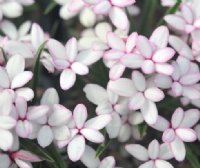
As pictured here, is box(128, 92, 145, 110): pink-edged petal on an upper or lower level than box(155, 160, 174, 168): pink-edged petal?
upper

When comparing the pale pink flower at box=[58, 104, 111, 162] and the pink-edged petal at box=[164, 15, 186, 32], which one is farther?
the pink-edged petal at box=[164, 15, 186, 32]

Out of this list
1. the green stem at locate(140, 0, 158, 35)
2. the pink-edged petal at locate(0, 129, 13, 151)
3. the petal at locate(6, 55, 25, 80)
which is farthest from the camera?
the green stem at locate(140, 0, 158, 35)

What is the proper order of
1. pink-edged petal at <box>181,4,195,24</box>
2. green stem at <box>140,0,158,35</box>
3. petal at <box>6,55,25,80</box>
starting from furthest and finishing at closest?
1. green stem at <box>140,0,158,35</box>
2. pink-edged petal at <box>181,4,195,24</box>
3. petal at <box>6,55,25,80</box>

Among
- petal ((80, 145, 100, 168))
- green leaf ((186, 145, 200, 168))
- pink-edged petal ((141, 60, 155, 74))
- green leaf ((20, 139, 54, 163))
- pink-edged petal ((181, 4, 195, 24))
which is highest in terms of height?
pink-edged petal ((181, 4, 195, 24))

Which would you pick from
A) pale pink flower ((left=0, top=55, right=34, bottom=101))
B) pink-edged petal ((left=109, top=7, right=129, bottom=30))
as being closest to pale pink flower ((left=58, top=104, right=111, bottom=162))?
pale pink flower ((left=0, top=55, right=34, bottom=101))

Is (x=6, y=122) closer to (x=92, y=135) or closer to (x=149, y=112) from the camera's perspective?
(x=92, y=135)

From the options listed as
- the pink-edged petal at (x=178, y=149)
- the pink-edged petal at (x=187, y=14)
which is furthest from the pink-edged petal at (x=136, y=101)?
the pink-edged petal at (x=187, y=14)

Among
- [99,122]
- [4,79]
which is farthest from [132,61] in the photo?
[4,79]

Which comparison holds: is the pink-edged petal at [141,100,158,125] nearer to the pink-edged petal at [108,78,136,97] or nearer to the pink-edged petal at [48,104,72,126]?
the pink-edged petal at [108,78,136,97]

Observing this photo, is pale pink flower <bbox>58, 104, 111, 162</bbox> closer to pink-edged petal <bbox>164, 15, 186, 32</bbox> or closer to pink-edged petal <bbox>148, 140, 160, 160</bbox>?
pink-edged petal <bbox>148, 140, 160, 160</bbox>
